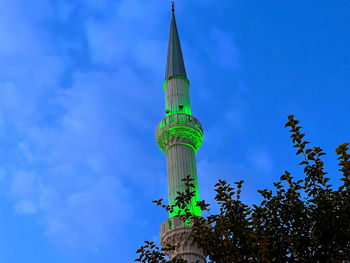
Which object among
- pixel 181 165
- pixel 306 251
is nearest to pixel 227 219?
pixel 306 251

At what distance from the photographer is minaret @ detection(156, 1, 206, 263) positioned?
2377cm

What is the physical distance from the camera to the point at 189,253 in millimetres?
23469

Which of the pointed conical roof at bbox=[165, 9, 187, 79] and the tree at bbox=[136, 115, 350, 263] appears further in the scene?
the pointed conical roof at bbox=[165, 9, 187, 79]

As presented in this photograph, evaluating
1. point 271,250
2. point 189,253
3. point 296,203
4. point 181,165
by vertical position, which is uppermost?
point 181,165

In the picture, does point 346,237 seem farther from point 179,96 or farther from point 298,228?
point 179,96

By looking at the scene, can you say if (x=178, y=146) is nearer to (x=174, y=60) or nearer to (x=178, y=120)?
(x=178, y=120)

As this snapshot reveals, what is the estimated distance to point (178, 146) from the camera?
26.4m

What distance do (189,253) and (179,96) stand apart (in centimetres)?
842

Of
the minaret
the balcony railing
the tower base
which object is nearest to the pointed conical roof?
the minaret

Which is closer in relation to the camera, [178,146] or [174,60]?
[178,146]

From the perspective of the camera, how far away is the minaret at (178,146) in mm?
23766

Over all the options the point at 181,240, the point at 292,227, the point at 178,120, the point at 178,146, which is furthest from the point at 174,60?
the point at 292,227

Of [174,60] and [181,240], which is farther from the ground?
[174,60]

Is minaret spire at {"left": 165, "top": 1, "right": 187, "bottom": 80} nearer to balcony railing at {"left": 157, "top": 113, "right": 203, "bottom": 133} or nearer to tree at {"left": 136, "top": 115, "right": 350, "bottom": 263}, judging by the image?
balcony railing at {"left": 157, "top": 113, "right": 203, "bottom": 133}
